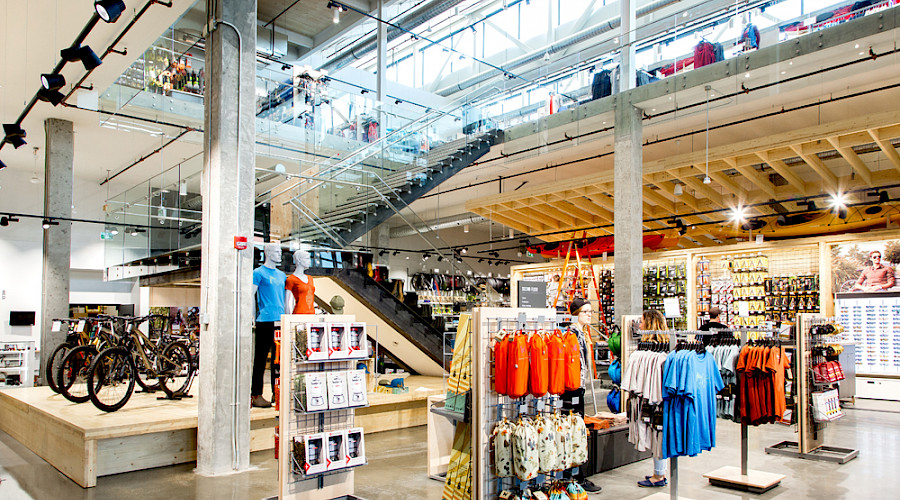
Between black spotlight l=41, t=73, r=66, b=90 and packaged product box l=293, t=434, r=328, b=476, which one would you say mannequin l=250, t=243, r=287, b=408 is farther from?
black spotlight l=41, t=73, r=66, b=90

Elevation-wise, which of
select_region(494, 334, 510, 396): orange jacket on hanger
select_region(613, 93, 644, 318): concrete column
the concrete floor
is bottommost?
the concrete floor

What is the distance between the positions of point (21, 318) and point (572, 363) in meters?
15.1

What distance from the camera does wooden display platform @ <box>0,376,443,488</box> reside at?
5484 millimetres

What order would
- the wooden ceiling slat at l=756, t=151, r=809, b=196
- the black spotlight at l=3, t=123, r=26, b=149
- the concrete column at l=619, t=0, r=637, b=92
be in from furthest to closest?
the concrete column at l=619, t=0, r=637, b=92
the wooden ceiling slat at l=756, t=151, r=809, b=196
the black spotlight at l=3, t=123, r=26, b=149

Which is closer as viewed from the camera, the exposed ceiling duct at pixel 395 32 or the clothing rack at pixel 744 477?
the clothing rack at pixel 744 477

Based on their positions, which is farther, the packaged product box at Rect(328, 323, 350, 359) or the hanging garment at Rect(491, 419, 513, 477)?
the packaged product box at Rect(328, 323, 350, 359)

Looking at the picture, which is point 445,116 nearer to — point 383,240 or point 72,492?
point 383,240

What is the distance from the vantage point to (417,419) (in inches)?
327

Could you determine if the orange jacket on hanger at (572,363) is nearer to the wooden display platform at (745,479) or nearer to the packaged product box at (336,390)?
the packaged product box at (336,390)

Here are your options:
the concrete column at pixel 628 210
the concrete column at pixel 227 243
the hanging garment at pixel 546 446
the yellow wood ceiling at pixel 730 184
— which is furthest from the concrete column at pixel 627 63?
the hanging garment at pixel 546 446

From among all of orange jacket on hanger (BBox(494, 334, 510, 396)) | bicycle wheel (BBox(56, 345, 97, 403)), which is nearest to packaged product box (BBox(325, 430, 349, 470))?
orange jacket on hanger (BBox(494, 334, 510, 396))

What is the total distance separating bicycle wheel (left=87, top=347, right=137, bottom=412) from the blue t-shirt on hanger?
1.60 m

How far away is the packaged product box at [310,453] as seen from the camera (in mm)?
4484

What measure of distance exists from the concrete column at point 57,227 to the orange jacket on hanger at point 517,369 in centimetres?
961
